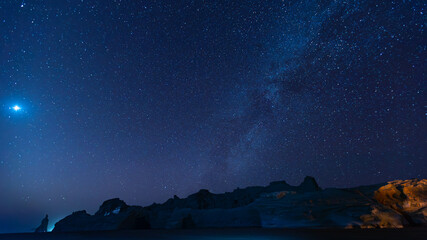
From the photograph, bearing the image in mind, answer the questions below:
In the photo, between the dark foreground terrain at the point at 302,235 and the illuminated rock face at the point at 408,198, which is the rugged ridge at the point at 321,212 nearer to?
the illuminated rock face at the point at 408,198

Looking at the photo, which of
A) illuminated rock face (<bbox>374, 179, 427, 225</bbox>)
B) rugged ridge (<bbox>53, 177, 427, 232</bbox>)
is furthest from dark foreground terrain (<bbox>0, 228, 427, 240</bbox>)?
illuminated rock face (<bbox>374, 179, 427, 225</bbox>)

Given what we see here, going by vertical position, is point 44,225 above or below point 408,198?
above

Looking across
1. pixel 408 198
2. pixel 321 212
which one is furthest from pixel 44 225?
pixel 408 198

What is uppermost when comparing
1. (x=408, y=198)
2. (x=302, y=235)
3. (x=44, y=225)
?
(x=44, y=225)

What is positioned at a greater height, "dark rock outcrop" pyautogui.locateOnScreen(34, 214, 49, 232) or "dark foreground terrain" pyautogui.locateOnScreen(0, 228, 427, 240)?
"dark rock outcrop" pyautogui.locateOnScreen(34, 214, 49, 232)

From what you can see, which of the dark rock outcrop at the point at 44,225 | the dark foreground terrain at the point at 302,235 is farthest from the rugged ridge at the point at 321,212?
the dark rock outcrop at the point at 44,225

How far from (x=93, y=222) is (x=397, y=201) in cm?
4553

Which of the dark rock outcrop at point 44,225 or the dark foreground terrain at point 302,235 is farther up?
→ the dark rock outcrop at point 44,225

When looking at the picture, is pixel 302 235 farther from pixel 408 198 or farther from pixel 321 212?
pixel 408 198

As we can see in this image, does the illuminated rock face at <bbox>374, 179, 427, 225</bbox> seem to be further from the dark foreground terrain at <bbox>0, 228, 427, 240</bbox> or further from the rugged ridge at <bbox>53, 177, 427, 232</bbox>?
the dark foreground terrain at <bbox>0, 228, 427, 240</bbox>

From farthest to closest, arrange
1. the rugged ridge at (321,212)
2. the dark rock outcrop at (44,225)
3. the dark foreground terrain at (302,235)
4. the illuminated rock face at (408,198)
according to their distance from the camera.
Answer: the dark rock outcrop at (44,225)
the illuminated rock face at (408,198)
the rugged ridge at (321,212)
the dark foreground terrain at (302,235)

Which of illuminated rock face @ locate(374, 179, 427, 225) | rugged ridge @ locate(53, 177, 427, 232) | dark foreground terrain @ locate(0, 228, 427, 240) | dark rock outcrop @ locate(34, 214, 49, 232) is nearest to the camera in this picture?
dark foreground terrain @ locate(0, 228, 427, 240)

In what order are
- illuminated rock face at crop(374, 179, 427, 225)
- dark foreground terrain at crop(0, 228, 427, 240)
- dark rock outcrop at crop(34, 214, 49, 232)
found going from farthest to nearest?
dark rock outcrop at crop(34, 214, 49, 232)
illuminated rock face at crop(374, 179, 427, 225)
dark foreground terrain at crop(0, 228, 427, 240)

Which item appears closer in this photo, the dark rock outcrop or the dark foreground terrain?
the dark foreground terrain
